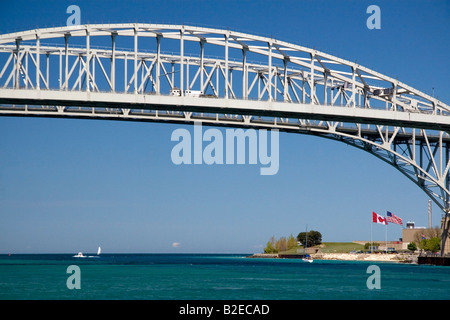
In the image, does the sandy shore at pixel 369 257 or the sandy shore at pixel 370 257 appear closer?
the sandy shore at pixel 370 257

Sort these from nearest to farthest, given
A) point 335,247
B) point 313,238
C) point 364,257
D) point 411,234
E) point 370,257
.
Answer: point 370,257, point 364,257, point 411,234, point 335,247, point 313,238

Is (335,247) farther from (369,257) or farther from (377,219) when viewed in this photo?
(377,219)

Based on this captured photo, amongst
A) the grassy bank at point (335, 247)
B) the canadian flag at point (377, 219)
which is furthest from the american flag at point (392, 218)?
the grassy bank at point (335, 247)

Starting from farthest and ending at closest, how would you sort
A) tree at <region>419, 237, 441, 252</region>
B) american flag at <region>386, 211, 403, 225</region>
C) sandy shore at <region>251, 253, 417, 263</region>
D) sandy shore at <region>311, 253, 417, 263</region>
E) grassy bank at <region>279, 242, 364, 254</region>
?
grassy bank at <region>279, 242, 364, 254</region>, sandy shore at <region>251, 253, 417, 263</region>, sandy shore at <region>311, 253, 417, 263</region>, tree at <region>419, 237, 441, 252</region>, american flag at <region>386, 211, 403, 225</region>

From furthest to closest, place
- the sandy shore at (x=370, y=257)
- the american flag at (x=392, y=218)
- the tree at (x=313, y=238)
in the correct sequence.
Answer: the tree at (x=313, y=238), the sandy shore at (x=370, y=257), the american flag at (x=392, y=218)

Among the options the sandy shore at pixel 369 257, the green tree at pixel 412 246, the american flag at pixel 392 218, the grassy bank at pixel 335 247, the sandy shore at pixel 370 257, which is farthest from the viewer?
the grassy bank at pixel 335 247

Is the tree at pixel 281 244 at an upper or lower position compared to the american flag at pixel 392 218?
lower

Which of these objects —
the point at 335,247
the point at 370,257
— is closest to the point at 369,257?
the point at 370,257

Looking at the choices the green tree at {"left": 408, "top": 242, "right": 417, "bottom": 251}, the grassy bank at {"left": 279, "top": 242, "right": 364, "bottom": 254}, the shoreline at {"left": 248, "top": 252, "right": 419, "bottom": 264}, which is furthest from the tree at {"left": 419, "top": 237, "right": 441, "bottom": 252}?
the grassy bank at {"left": 279, "top": 242, "right": 364, "bottom": 254}

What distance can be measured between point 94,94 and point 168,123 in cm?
1550

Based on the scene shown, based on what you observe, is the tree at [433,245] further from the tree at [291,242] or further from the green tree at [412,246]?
the tree at [291,242]

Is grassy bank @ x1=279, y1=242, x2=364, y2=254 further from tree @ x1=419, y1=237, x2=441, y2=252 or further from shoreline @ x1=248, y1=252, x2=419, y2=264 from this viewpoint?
tree @ x1=419, y1=237, x2=441, y2=252

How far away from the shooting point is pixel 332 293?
145ft

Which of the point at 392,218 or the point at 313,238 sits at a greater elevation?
the point at 392,218
